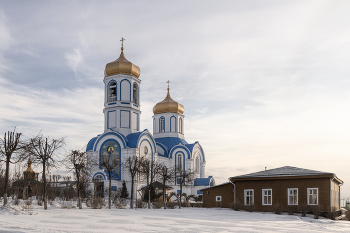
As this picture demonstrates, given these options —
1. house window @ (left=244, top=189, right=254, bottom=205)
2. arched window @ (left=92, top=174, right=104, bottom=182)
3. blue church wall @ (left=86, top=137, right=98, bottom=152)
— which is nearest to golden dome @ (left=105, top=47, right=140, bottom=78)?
blue church wall @ (left=86, top=137, right=98, bottom=152)

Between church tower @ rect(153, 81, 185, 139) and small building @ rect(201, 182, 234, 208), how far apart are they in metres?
20.9

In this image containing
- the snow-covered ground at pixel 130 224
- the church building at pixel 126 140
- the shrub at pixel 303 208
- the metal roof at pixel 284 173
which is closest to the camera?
the snow-covered ground at pixel 130 224

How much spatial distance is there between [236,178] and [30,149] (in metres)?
14.2

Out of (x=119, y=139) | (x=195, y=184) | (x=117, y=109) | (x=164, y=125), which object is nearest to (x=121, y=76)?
(x=117, y=109)

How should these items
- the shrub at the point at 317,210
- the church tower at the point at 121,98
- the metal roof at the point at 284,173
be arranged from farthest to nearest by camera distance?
the church tower at the point at 121,98 → the metal roof at the point at 284,173 → the shrub at the point at 317,210

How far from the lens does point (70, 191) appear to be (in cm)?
3762

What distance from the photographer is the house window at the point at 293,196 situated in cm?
2490

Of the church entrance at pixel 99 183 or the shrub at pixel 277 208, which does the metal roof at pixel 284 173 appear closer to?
the shrub at pixel 277 208

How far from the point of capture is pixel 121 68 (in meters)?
42.1

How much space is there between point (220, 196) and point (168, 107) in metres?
24.0

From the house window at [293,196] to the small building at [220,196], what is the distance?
439 centimetres

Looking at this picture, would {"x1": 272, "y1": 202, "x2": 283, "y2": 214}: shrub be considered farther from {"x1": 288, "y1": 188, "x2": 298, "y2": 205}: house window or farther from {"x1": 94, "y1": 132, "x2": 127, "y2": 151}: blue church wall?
{"x1": 94, "y1": 132, "x2": 127, "y2": 151}: blue church wall

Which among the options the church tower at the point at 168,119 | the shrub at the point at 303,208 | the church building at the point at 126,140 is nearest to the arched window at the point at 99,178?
the church building at the point at 126,140

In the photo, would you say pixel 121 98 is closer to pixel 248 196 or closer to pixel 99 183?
pixel 99 183
